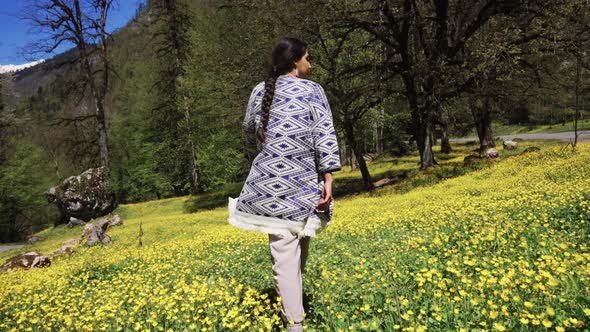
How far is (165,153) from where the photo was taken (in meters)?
38.8

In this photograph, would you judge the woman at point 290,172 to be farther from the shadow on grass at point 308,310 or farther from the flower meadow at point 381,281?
the flower meadow at point 381,281

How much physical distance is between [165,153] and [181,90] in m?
7.25

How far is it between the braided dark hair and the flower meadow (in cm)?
191

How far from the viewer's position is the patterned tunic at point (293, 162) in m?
3.45

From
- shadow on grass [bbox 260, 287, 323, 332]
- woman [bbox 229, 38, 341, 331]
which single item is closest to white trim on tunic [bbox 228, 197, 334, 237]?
woman [bbox 229, 38, 341, 331]

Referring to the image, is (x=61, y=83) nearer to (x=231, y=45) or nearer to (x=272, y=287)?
(x=231, y=45)

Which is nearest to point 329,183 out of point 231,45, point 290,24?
point 290,24

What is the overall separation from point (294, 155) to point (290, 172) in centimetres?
16

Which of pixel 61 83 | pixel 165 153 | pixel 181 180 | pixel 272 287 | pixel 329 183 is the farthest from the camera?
pixel 181 180

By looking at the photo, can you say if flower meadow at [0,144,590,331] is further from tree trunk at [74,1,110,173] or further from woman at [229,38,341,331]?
tree trunk at [74,1,110,173]

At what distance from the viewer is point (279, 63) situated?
361 cm

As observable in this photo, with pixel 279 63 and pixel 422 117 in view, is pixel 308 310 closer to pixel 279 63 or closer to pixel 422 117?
pixel 279 63

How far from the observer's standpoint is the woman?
3.45 meters

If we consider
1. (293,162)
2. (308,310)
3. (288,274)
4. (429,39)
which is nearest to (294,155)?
(293,162)
